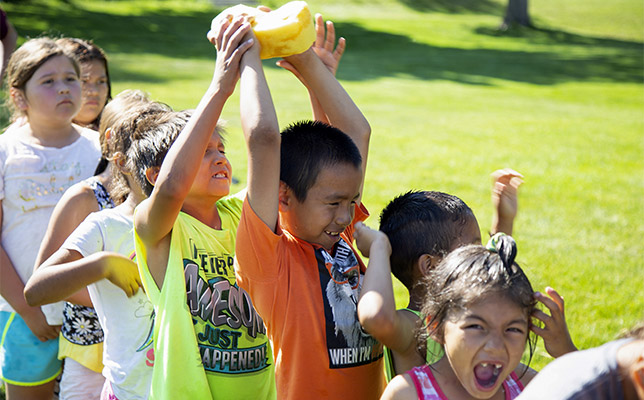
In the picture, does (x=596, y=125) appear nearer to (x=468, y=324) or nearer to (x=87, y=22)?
(x=468, y=324)

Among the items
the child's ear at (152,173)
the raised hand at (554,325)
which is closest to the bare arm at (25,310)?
the child's ear at (152,173)

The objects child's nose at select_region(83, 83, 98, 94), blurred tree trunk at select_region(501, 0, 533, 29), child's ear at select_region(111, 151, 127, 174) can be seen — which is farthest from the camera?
blurred tree trunk at select_region(501, 0, 533, 29)

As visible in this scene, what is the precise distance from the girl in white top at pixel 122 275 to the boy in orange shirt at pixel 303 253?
476 millimetres

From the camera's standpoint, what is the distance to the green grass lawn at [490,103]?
6654 millimetres

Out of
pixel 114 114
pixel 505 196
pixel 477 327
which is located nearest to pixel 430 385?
pixel 477 327

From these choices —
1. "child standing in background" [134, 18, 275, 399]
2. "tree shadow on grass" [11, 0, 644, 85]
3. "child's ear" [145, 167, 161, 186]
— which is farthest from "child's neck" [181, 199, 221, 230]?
"tree shadow on grass" [11, 0, 644, 85]

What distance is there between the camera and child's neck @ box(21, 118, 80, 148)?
3541 millimetres

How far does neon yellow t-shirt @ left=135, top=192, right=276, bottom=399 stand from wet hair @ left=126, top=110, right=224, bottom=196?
239mm

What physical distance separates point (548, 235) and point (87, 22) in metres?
23.8

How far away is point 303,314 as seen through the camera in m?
2.24

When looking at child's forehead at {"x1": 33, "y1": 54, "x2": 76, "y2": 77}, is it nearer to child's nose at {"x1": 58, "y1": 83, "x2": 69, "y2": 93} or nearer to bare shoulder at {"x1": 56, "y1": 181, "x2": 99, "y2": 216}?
child's nose at {"x1": 58, "y1": 83, "x2": 69, "y2": 93}

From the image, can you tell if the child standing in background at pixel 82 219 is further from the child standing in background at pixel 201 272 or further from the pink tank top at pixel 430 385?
the pink tank top at pixel 430 385

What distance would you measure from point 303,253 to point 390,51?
26.6 meters

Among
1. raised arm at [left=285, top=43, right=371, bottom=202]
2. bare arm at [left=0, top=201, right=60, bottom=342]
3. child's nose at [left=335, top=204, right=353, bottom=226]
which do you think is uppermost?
raised arm at [left=285, top=43, right=371, bottom=202]
